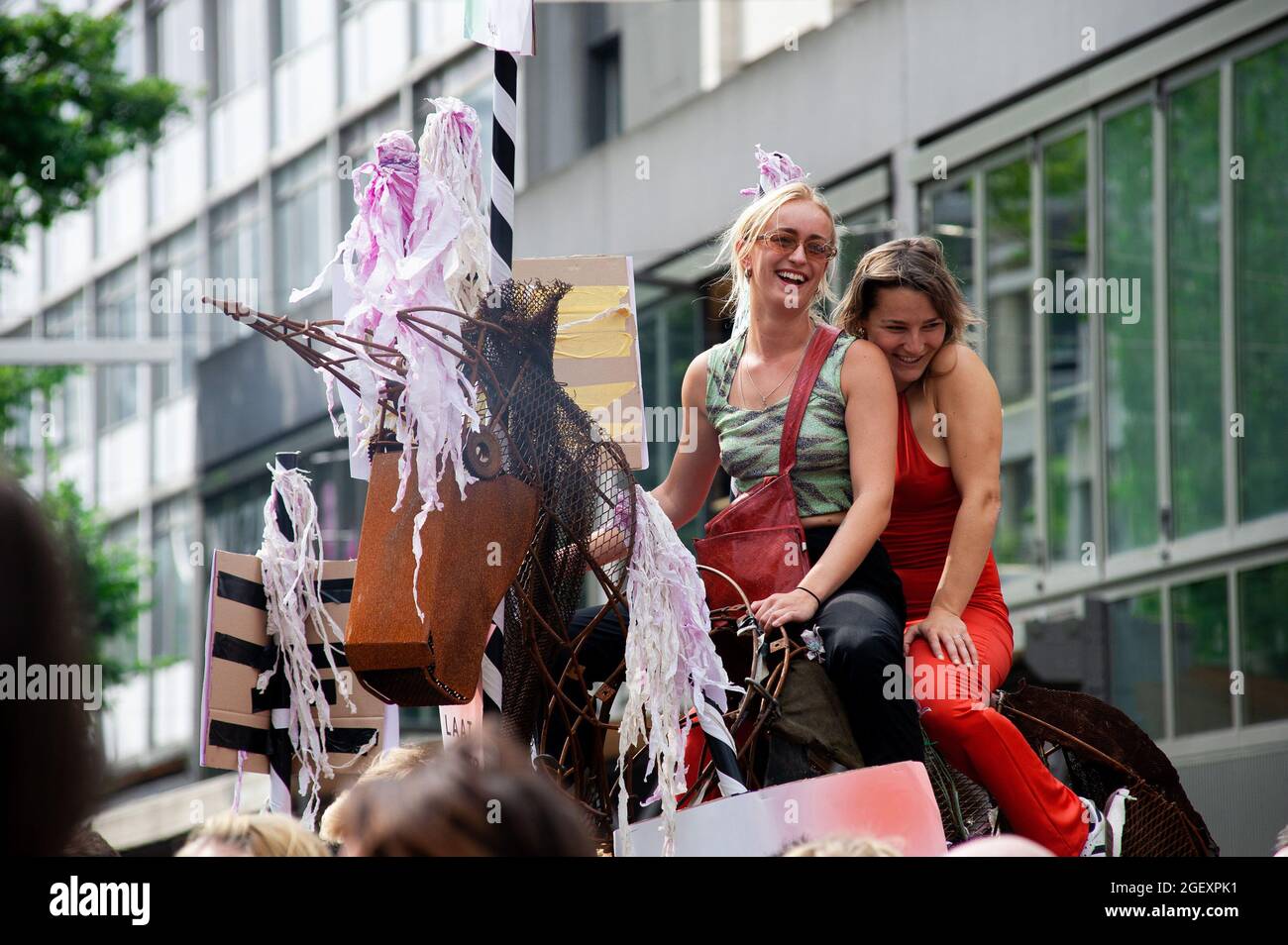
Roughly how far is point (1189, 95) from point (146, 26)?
67.0 feet

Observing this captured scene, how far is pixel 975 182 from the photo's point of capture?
15008mm

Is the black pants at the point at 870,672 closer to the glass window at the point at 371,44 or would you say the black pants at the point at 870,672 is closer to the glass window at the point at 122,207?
the glass window at the point at 371,44

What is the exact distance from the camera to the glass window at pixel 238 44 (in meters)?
26.8

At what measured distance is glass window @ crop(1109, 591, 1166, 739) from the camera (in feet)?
44.3

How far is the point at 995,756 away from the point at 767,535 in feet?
2.43

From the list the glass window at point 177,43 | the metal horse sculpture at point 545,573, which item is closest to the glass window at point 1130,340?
the metal horse sculpture at point 545,573

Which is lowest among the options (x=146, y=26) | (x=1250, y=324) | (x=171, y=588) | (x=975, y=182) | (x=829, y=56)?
(x=171, y=588)

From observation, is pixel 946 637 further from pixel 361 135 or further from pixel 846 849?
pixel 361 135

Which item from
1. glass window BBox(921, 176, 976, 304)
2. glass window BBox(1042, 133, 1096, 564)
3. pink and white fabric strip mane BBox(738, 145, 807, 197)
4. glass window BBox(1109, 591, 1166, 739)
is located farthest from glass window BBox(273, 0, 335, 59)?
pink and white fabric strip mane BBox(738, 145, 807, 197)

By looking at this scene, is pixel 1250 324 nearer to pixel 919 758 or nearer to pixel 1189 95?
pixel 1189 95

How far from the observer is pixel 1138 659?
13703 millimetres

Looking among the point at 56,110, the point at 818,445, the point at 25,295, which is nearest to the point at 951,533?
the point at 818,445

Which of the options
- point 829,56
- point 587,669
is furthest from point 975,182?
point 587,669

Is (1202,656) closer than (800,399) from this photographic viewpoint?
No
